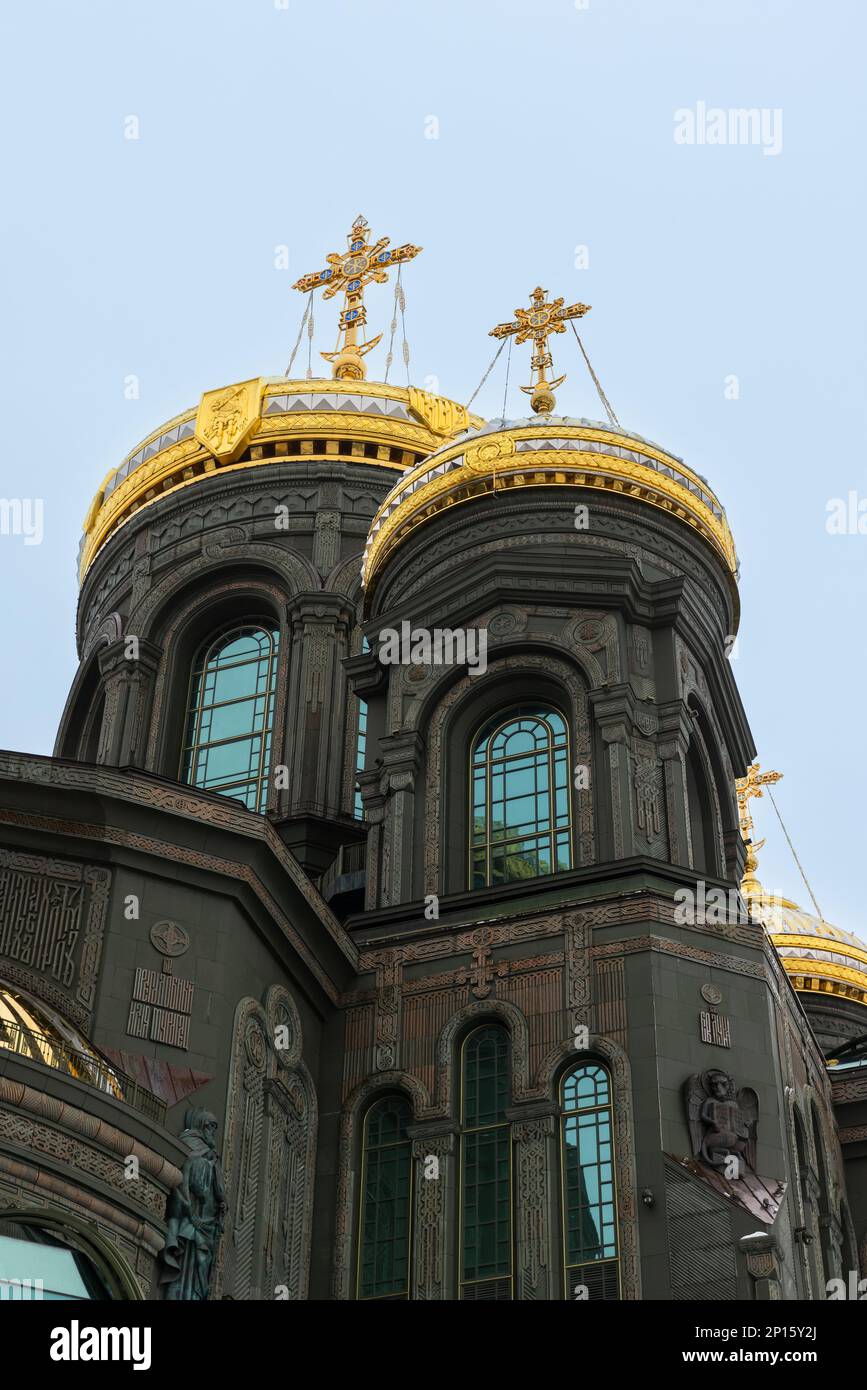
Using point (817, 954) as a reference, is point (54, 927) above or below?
below

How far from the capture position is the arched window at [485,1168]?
2395 cm

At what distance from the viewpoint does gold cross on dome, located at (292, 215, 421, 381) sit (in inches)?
1693

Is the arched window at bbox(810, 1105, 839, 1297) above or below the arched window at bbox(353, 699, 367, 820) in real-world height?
below

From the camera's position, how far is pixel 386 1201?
2491 centimetres

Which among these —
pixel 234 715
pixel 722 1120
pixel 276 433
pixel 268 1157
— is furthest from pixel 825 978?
pixel 268 1157

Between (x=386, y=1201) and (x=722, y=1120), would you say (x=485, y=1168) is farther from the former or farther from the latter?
(x=722, y=1120)

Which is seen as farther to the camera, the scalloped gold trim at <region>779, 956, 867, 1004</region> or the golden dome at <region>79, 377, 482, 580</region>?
the scalloped gold trim at <region>779, 956, 867, 1004</region>

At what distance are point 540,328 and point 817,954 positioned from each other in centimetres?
1362

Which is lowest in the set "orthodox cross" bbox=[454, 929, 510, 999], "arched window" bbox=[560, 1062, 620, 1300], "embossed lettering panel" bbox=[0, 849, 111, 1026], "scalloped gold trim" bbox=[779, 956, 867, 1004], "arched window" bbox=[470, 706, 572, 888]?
"arched window" bbox=[560, 1062, 620, 1300]

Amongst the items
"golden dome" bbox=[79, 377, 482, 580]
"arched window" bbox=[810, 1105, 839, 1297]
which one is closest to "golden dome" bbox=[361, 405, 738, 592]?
"golden dome" bbox=[79, 377, 482, 580]

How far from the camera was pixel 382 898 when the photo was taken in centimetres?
2847

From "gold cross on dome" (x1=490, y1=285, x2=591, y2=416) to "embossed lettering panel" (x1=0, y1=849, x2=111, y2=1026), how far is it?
13.9 metres

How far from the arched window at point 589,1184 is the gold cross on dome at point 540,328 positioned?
13.4m

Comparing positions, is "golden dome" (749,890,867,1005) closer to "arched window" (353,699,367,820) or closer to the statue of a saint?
"arched window" (353,699,367,820)
